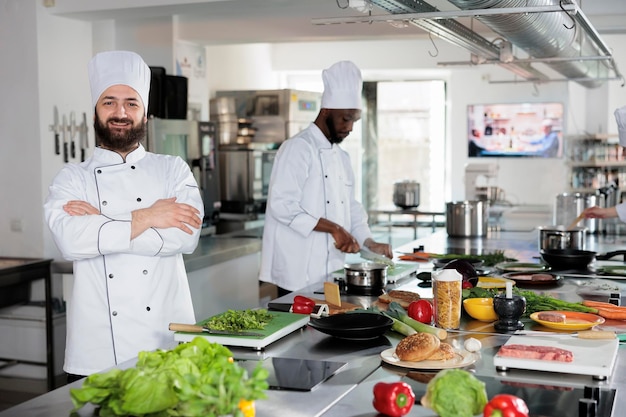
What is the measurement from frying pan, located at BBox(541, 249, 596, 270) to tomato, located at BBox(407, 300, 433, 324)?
1.60 metres

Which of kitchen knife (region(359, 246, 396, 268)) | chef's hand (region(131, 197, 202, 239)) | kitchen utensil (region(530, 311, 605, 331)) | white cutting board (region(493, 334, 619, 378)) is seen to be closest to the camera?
white cutting board (region(493, 334, 619, 378))

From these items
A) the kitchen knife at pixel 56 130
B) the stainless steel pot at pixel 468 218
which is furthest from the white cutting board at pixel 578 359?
the kitchen knife at pixel 56 130

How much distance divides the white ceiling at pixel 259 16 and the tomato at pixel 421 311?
2630 mm

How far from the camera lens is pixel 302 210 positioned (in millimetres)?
4551

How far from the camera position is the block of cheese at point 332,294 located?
3.12 meters

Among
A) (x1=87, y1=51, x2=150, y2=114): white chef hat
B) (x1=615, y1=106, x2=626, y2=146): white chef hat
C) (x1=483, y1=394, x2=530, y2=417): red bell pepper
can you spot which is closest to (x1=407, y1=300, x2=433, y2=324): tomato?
(x1=483, y1=394, x2=530, y2=417): red bell pepper

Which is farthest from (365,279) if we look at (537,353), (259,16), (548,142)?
(548,142)

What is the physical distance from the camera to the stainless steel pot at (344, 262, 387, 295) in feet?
11.7

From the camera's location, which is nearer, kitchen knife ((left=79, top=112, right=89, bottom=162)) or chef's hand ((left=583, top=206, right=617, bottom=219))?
chef's hand ((left=583, top=206, right=617, bottom=219))

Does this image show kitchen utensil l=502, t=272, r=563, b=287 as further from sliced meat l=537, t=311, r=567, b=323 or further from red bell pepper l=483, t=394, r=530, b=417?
red bell pepper l=483, t=394, r=530, b=417

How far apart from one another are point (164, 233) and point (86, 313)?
0.40 meters

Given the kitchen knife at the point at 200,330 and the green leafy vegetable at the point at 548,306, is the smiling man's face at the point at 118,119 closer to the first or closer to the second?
the kitchen knife at the point at 200,330

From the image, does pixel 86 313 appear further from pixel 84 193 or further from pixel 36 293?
pixel 36 293

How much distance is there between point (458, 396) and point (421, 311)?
113 cm
